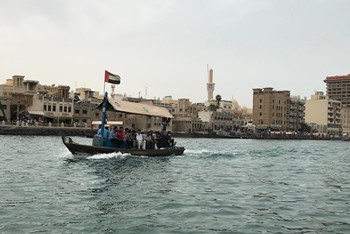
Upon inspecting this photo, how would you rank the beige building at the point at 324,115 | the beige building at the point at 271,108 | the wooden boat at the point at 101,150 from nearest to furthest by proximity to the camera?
the wooden boat at the point at 101,150, the beige building at the point at 271,108, the beige building at the point at 324,115

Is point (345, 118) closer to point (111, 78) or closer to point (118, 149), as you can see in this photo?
point (111, 78)

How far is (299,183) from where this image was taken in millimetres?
20953

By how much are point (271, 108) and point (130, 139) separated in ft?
392

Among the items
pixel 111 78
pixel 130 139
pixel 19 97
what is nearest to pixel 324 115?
pixel 19 97

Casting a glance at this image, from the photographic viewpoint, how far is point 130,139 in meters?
31.8

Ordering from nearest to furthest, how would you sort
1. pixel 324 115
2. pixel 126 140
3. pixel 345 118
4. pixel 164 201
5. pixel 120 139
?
pixel 164 201 < pixel 120 139 < pixel 126 140 < pixel 324 115 < pixel 345 118

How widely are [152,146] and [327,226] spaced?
22.3 m

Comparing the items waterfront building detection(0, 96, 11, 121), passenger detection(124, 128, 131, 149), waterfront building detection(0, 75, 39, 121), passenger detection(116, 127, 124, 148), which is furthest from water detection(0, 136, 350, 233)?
waterfront building detection(0, 75, 39, 121)

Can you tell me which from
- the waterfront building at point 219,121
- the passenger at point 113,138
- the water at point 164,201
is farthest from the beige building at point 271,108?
the water at point 164,201

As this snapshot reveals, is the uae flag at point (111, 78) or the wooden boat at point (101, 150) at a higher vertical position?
the uae flag at point (111, 78)

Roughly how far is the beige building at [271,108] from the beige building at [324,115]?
1612cm

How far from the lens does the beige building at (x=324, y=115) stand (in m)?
160

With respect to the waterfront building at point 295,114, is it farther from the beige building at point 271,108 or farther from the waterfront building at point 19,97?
the waterfront building at point 19,97

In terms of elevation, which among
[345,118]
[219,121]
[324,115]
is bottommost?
[219,121]
